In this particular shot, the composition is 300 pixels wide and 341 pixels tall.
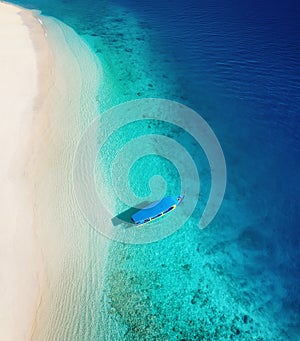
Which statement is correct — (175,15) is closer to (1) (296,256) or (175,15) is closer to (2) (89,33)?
(2) (89,33)

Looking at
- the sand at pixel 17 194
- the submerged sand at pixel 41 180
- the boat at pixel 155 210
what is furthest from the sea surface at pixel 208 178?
the sand at pixel 17 194

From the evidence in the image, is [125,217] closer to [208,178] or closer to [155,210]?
[155,210]

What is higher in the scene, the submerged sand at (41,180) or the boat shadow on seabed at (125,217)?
the submerged sand at (41,180)

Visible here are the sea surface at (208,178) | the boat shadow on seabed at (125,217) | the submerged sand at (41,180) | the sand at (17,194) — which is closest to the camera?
the sand at (17,194)

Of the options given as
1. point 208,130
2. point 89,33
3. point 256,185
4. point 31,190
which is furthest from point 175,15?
point 31,190

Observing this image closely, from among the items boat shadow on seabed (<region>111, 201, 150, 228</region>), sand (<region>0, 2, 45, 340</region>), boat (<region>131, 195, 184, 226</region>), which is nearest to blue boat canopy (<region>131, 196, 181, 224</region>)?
boat (<region>131, 195, 184, 226</region>)

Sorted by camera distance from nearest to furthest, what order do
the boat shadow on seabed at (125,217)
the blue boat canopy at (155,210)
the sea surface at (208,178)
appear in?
the sea surface at (208,178) → the blue boat canopy at (155,210) → the boat shadow on seabed at (125,217)

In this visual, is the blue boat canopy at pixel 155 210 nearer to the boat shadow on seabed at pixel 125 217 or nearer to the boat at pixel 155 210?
the boat at pixel 155 210
